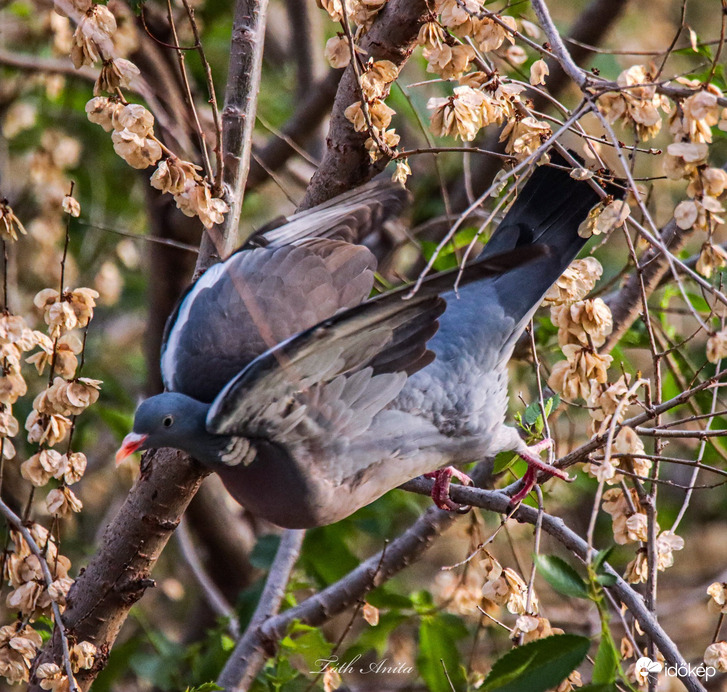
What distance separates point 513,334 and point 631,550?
2.32m

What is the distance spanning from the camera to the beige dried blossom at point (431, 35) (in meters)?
1.94

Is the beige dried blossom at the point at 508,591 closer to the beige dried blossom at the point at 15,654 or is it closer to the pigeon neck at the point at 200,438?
the pigeon neck at the point at 200,438

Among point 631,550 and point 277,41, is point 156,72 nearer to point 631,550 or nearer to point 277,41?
point 277,41

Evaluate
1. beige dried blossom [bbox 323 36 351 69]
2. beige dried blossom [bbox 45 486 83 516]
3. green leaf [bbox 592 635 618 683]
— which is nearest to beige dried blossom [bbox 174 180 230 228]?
beige dried blossom [bbox 323 36 351 69]

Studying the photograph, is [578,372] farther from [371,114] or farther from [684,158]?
[371,114]

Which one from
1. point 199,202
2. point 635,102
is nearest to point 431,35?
point 635,102

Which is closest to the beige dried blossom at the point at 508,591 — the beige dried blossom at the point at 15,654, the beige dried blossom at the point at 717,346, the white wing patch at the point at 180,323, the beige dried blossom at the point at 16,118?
the beige dried blossom at the point at 717,346

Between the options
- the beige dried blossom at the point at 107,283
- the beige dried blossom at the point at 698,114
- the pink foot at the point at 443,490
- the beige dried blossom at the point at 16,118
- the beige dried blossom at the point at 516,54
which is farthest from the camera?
the beige dried blossom at the point at 16,118

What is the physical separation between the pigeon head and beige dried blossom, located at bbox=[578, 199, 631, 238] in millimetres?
868

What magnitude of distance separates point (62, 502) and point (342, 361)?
0.69 meters

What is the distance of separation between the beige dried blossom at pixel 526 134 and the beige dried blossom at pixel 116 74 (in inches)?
30.3

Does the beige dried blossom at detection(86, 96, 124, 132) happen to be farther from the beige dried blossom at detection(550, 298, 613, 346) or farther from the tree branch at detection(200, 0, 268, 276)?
the beige dried blossom at detection(550, 298, 613, 346)

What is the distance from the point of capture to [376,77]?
6.72 ft

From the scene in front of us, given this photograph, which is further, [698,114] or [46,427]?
[46,427]
